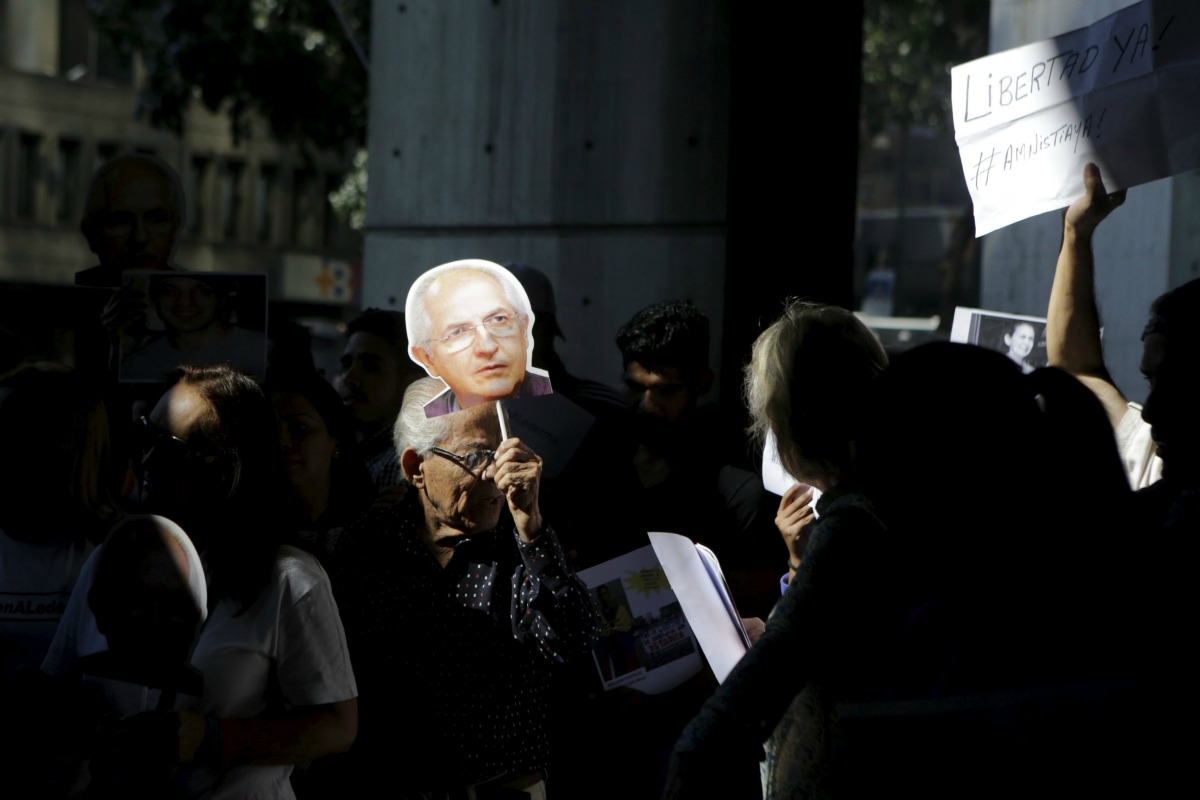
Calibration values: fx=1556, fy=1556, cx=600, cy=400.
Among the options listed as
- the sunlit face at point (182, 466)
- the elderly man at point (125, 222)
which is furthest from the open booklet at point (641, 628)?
the elderly man at point (125, 222)

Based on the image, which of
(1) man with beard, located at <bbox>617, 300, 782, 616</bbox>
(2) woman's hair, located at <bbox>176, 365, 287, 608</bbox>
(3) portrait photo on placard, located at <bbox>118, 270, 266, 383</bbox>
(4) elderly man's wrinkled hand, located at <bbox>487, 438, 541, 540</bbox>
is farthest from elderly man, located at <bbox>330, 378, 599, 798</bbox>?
(3) portrait photo on placard, located at <bbox>118, 270, 266, 383</bbox>

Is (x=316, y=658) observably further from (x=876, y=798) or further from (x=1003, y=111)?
(x=1003, y=111)

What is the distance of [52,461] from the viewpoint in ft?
10.6

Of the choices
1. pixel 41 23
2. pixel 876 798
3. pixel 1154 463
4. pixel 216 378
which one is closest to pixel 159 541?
pixel 216 378

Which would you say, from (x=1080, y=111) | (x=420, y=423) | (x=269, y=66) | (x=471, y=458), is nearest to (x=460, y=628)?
(x=471, y=458)

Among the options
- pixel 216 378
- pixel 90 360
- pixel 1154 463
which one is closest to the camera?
pixel 216 378

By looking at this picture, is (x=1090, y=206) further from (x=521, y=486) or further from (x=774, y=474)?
(x=521, y=486)

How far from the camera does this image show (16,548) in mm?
3203

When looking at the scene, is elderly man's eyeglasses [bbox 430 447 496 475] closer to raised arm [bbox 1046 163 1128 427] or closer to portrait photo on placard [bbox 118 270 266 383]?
portrait photo on placard [bbox 118 270 266 383]

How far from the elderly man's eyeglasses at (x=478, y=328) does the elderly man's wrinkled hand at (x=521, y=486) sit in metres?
0.39

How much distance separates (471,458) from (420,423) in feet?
0.61

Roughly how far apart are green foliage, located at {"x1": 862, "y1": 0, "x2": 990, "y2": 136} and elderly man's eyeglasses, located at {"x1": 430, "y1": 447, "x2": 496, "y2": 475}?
70.3 ft

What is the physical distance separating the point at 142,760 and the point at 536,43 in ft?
12.2

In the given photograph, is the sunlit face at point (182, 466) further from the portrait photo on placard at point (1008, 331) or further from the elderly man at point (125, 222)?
the portrait photo on placard at point (1008, 331)
